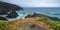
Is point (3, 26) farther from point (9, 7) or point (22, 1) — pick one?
point (22, 1)

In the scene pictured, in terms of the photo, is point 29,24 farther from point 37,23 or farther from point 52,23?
point 52,23

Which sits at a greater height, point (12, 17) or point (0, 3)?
point (0, 3)

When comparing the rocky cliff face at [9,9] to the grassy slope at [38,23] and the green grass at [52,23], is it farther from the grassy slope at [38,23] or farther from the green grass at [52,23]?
the green grass at [52,23]

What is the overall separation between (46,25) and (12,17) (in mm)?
579

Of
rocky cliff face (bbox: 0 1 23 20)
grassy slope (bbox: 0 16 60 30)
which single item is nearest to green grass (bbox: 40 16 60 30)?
grassy slope (bbox: 0 16 60 30)

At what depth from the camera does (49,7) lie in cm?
262

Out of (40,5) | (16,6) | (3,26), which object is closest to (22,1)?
(16,6)

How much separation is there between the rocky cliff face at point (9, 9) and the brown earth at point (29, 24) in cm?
14

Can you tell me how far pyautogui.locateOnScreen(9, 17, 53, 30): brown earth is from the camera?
2416mm

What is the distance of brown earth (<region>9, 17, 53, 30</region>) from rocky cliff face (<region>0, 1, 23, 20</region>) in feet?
0.44

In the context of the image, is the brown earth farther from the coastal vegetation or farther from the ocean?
the ocean

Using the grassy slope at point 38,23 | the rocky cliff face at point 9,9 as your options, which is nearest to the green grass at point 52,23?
the grassy slope at point 38,23

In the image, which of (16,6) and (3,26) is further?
(16,6)

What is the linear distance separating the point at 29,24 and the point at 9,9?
471 mm
